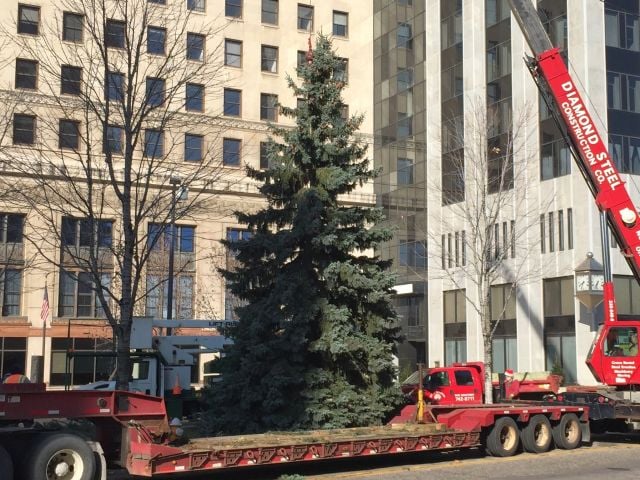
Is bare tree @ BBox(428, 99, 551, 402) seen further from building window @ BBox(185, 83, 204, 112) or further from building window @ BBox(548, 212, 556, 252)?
building window @ BBox(185, 83, 204, 112)

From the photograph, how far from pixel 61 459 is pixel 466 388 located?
13.9m

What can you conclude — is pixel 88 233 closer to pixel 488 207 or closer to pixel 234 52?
pixel 488 207

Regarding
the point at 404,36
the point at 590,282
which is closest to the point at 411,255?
the point at 404,36

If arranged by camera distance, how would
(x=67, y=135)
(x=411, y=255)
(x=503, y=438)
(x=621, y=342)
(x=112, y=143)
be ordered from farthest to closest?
1. (x=411, y=255)
2. (x=621, y=342)
3. (x=67, y=135)
4. (x=112, y=143)
5. (x=503, y=438)

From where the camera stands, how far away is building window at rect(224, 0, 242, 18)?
178 feet

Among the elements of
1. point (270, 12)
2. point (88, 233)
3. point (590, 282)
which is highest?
point (270, 12)

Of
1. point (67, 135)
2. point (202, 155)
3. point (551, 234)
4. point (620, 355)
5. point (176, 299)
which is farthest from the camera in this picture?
point (176, 299)

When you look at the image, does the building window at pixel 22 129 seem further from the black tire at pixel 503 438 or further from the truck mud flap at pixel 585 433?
the truck mud flap at pixel 585 433

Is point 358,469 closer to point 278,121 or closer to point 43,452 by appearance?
point 43,452

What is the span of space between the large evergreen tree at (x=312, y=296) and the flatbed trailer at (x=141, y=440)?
1821 mm

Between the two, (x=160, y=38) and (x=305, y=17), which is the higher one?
(x=305, y=17)

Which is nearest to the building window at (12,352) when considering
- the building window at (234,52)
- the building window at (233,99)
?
the building window at (233,99)

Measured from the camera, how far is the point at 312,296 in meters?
18.3

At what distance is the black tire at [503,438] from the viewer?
16.3 meters
